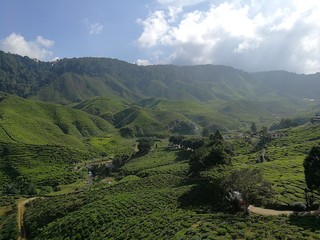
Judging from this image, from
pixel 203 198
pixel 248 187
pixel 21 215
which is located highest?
pixel 248 187

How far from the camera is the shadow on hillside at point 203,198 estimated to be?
61219 mm

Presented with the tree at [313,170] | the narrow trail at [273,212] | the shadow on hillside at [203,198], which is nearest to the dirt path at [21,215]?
the shadow on hillside at [203,198]

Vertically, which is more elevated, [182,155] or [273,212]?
[273,212]

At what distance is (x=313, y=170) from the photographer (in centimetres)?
5766

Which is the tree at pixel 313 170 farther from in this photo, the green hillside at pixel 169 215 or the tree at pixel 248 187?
the tree at pixel 248 187

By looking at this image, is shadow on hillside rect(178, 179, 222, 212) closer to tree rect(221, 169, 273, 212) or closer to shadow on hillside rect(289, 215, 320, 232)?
tree rect(221, 169, 273, 212)

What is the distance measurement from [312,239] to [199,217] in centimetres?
1878

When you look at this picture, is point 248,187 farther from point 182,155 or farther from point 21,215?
point 182,155

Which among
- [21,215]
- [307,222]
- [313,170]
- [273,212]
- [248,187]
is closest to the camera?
[307,222]

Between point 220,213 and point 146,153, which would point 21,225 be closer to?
point 220,213

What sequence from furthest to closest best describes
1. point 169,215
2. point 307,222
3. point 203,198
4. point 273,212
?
point 203,198
point 169,215
point 273,212
point 307,222

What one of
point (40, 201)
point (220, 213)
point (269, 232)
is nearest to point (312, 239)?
point (269, 232)

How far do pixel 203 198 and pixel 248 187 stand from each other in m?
13.2

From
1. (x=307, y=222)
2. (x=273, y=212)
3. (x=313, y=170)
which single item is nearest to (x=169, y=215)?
(x=273, y=212)
